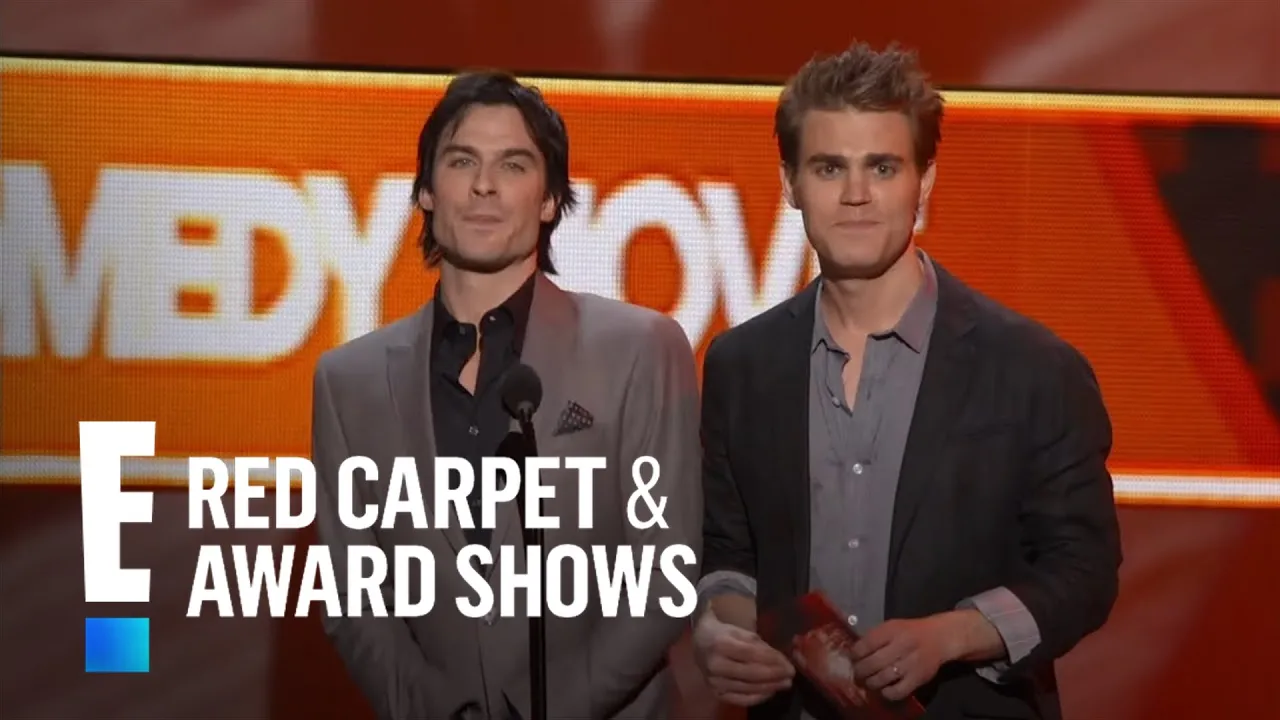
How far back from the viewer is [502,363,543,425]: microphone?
1969 mm

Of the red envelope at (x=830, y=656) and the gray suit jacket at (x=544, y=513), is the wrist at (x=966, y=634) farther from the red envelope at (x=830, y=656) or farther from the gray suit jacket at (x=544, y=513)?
the gray suit jacket at (x=544, y=513)

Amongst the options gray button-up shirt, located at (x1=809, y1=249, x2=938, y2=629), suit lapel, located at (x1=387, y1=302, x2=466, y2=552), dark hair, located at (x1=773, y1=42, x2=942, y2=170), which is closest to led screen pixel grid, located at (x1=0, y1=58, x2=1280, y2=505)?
suit lapel, located at (x1=387, y1=302, x2=466, y2=552)

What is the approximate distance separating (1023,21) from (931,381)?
4.82ft

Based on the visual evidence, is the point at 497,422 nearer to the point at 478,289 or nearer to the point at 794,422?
the point at 478,289

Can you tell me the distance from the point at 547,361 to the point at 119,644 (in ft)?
4.97

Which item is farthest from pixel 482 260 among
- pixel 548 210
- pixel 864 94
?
pixel 864 94

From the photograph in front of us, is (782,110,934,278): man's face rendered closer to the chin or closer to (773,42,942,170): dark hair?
(773,42,942,170): dark hair

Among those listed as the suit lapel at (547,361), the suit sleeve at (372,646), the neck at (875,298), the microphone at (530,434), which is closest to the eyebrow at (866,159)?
the neck at (875,298)

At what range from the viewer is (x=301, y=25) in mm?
3400

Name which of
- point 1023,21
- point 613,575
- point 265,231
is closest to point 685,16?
point 1023,21

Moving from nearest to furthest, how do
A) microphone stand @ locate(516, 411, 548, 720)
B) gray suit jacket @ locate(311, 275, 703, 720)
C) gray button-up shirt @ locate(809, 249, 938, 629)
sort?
microphone stand @ locate(516, 411, 548, 720)
gray button-up shirt @ locate(809, 249, 938, 629)
gray suit jacket @ locate(311, 275, 703, 720)

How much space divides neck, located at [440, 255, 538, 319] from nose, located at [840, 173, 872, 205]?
0.55m

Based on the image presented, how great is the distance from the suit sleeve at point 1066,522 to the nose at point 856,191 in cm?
37

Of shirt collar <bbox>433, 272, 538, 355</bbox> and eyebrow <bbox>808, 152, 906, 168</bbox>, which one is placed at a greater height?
eyebrow <bbox>808, 152, 906, 168</bbox>
